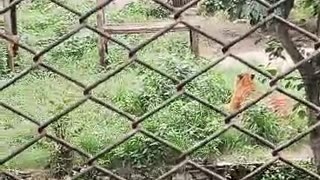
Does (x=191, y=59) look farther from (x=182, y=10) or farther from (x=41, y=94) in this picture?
(x=182, y=10)

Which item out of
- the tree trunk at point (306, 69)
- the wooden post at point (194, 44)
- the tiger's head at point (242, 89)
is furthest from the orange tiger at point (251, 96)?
the tree trunk at point (306, 69)

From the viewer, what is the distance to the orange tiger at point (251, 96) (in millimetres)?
5570

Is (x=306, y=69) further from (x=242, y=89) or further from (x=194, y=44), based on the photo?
(x=194, y=44)

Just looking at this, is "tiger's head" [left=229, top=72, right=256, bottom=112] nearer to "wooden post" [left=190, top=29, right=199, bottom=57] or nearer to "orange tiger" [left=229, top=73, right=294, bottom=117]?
"orange tiger" [left=229, top=73, right=294, bottom=117]

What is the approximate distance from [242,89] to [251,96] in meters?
0.18

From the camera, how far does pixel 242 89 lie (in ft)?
19.0

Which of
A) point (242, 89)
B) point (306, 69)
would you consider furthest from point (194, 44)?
point (306, 69)

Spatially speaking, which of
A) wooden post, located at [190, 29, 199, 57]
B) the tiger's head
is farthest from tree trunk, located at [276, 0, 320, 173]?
wooden post, located at [190, 29, 199, 57]

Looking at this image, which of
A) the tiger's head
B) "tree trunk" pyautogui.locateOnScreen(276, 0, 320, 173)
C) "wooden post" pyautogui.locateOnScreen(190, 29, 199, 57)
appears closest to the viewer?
"tree trunk" pyautogui.locateOnScreen(276, 0, 320, 173)

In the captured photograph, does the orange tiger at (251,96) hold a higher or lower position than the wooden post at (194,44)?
lower

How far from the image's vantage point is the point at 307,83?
334cm

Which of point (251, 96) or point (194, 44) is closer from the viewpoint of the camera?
point (251, 96)

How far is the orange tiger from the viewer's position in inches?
219

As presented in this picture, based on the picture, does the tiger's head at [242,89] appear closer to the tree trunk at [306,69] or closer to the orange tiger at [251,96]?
the orange tiger at [251,96]
